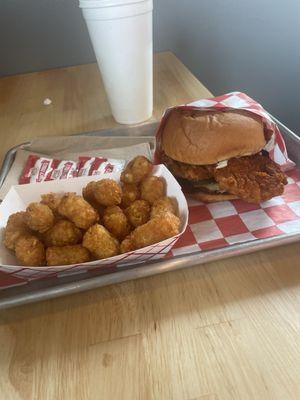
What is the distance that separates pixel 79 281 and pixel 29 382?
192 mm

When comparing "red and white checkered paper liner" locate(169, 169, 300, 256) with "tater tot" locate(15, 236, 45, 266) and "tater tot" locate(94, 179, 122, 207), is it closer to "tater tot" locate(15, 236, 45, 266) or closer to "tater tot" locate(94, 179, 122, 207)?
"tater tot" locate(94, 179, 122, 207)

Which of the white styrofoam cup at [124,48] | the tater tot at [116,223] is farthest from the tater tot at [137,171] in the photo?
the white styrofoam cup at [124,48]

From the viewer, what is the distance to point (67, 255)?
68 centimetres

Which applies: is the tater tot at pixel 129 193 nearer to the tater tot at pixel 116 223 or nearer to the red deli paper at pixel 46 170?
the tater tot at pixel 116 223

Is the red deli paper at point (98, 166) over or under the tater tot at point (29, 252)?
under

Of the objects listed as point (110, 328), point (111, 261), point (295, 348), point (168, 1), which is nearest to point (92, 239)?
point (111, 261)

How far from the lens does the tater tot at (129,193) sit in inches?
33.0

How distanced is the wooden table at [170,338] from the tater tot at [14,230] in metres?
0.14

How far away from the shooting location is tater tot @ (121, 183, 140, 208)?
2.75 ft

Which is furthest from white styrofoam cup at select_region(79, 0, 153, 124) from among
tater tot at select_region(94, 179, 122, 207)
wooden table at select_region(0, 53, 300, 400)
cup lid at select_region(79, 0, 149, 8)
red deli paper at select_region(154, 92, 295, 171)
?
wooden table at select_region(0, 53, 300, 400)

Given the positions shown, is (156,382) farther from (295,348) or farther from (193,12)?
(193,12)

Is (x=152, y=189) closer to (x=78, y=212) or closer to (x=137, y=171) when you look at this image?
(x=137, y=171)

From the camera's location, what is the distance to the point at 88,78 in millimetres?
1914

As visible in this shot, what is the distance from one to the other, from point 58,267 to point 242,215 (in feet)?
1.61
